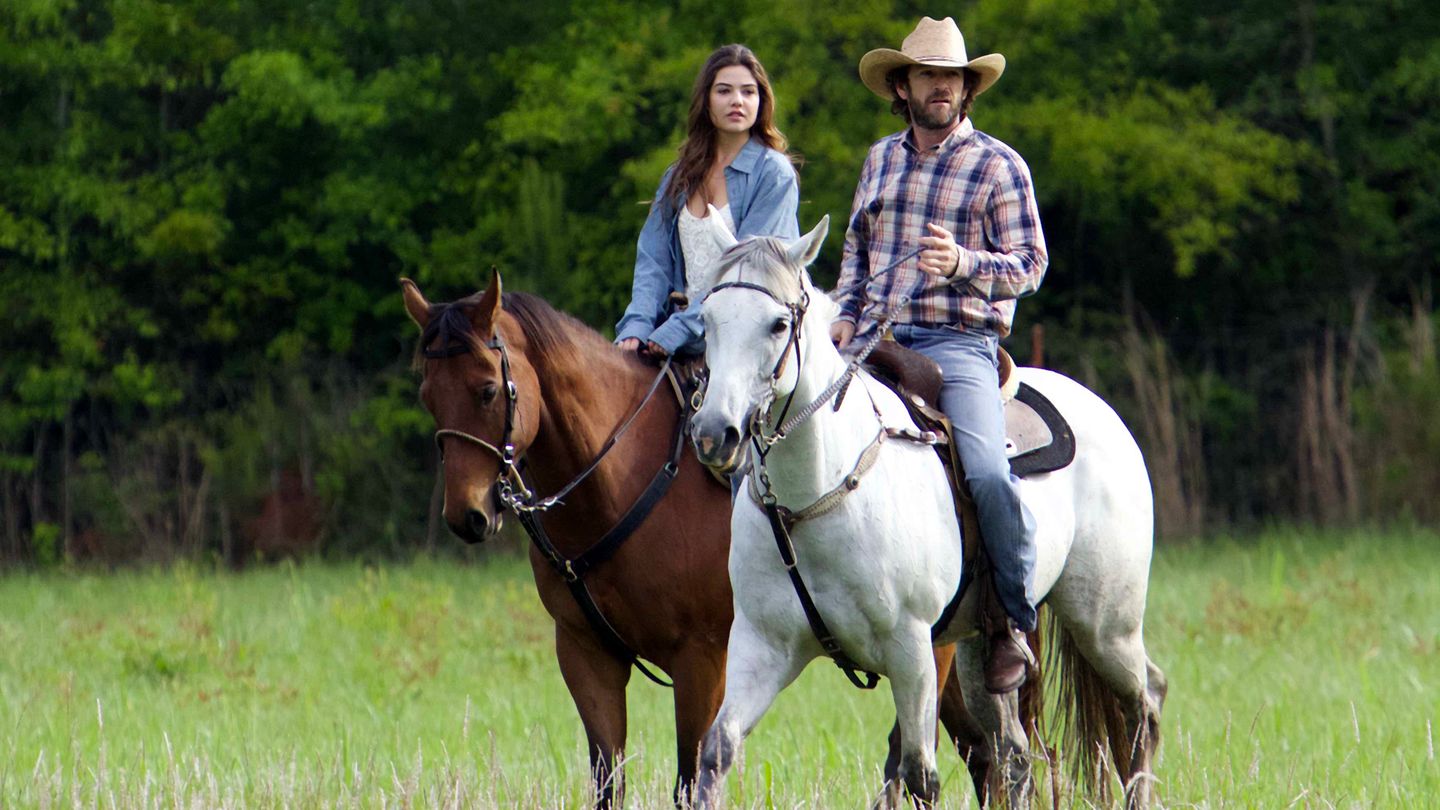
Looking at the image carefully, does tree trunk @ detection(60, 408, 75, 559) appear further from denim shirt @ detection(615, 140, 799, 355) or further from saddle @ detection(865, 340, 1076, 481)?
saddle @ detection(865, 340, 1076, 481)

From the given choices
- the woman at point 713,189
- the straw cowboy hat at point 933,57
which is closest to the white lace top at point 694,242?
the woman at point 713,189

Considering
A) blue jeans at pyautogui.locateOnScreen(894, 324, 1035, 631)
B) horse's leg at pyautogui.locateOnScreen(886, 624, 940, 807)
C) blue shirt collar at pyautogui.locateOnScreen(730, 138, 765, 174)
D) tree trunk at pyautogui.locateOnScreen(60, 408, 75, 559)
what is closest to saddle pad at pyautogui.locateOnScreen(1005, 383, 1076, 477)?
blue jeans at pyautogui.locateOnScreen(894, 324, 1035, 631)

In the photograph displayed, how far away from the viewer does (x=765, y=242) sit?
469 cm

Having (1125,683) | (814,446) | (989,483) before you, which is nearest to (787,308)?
(814,446)

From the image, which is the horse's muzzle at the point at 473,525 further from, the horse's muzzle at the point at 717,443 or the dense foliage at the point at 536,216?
the dense foliage at the point at 536,216

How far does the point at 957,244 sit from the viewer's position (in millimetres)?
5555

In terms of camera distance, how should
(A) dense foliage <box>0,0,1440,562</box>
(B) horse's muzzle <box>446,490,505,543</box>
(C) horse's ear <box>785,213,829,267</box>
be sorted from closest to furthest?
(C) horse's ear <box>785,213,829,267</box>
(B) horse's muzzle <box>446,490,505,543</box>
(A) dense foliage <box>0,0,1440,562</box>

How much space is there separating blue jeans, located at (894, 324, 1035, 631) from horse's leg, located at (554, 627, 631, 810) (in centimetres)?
131

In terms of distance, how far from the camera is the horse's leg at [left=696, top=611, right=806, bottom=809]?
4793 mm

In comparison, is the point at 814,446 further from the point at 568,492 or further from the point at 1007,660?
the point at 568,492

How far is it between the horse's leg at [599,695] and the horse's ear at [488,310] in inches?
40.2

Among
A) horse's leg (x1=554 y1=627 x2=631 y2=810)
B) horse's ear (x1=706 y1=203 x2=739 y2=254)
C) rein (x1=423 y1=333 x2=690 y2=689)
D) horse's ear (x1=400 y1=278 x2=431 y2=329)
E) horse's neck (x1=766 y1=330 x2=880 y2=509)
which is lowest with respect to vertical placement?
horse's leg (x1=554 y1=627 x2=631 y2=810)

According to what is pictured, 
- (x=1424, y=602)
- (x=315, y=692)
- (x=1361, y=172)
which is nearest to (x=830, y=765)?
(x=315, y=692)

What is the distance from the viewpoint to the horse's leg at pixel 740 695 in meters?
4.79
